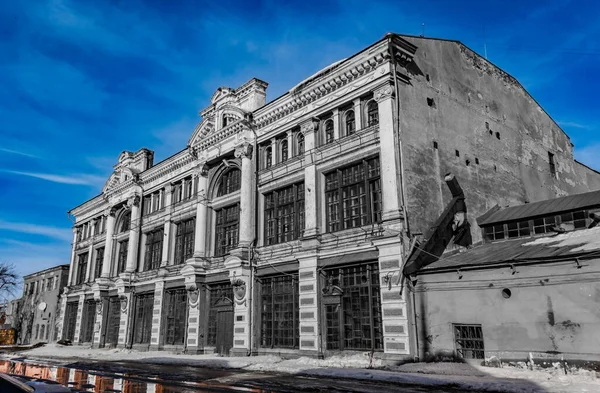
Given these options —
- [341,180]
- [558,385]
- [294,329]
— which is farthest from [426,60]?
[558,385]

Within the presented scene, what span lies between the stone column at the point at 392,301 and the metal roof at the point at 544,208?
612 centimetres

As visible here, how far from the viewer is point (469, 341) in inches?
707

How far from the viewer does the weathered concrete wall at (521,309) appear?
49.6ft

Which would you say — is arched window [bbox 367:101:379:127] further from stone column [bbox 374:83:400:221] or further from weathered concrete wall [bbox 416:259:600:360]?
weathered concrete wall [bbox 416:259:600:360]

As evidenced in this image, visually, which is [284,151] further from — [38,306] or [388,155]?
[38,306]

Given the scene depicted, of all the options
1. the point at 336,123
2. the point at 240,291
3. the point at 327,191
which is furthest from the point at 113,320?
the point at 336,123

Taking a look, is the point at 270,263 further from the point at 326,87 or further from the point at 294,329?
the point at 326,87

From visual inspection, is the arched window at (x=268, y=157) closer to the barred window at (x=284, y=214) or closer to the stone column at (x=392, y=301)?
the barred window at (x=284, y=214)

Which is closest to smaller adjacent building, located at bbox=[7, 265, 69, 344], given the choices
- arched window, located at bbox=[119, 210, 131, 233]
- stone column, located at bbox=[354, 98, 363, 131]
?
arched window, located at bbox=[119, 210, 131, 233]

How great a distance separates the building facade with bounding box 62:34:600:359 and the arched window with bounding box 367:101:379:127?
8 centimetres

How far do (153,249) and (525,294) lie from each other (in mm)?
28416

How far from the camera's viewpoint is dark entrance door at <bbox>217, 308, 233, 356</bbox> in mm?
27547

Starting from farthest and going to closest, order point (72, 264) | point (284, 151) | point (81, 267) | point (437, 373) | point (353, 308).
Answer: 1. point (72, 264)
2. point (81, 267)
3. point (284, 151)
4. point (353, 308)
5. point (437, 373)

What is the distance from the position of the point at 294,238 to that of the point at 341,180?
419 centimetres
